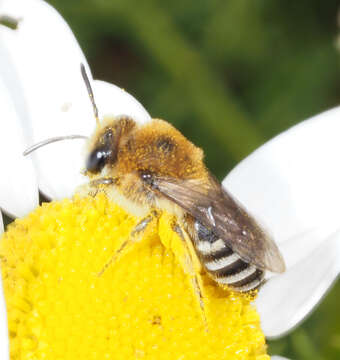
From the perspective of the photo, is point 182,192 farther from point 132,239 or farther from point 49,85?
point 49,85

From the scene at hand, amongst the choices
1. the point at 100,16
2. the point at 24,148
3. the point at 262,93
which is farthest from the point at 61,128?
the point at 262,93

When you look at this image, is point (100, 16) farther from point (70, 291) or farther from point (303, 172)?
point (70, 291)

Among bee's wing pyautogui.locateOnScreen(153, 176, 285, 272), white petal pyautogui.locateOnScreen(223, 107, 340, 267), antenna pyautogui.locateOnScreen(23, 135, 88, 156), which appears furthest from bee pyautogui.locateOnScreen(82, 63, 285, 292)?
white petal pyautogui.locateOnScreen(223, 107, 340, 267)

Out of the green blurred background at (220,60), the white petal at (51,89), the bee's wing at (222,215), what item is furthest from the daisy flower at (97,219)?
the green blurred background at (220,60)

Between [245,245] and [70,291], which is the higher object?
[245,245]

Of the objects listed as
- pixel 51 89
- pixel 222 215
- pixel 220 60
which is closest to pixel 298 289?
pixel 222 215

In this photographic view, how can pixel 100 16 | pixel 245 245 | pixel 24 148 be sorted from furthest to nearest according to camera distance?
pixel 100 16 → pixel 24 148 → pixel 245 245

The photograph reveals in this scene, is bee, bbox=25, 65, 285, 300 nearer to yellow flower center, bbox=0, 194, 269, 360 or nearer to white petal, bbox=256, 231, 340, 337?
yellow flower center, bbox=0, 194, 269, 360
